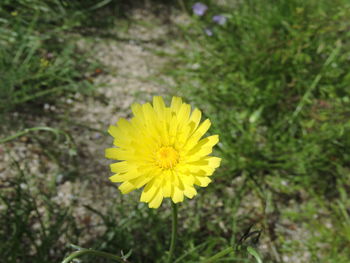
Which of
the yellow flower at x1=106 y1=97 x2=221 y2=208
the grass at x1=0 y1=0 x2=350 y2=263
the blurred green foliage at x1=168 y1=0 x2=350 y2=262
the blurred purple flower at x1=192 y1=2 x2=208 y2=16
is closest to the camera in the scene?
the yellow flower at x1=106 y1=97 x2=221 y2=208

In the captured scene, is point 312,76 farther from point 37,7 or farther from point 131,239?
point 37,7

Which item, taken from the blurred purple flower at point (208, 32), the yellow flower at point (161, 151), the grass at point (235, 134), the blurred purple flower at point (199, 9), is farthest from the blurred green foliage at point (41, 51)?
the yellow flower at point (161, 151)

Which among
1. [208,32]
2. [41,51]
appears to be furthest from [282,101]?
[41,51]

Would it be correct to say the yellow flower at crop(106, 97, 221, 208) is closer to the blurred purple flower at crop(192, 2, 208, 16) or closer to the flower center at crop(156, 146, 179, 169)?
the flower center at crop(156, 146, 179, 169)

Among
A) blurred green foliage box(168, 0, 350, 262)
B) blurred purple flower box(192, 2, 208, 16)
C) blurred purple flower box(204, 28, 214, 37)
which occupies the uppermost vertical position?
blurred purple flower box(192, 2, 208, 16)

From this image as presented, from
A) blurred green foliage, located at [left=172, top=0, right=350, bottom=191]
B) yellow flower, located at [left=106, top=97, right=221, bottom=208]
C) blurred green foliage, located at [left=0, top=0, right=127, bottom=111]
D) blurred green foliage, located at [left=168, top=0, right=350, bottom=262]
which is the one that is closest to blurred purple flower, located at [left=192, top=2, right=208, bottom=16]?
blurred green foliage, located at [left=168, top=0, right=350, bottom=262]

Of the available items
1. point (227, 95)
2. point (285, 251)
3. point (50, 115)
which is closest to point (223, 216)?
point (285, 251)
